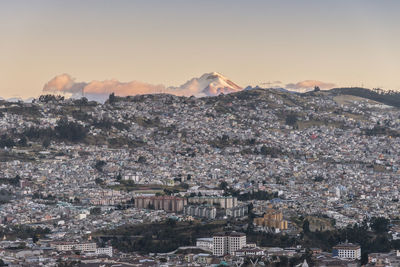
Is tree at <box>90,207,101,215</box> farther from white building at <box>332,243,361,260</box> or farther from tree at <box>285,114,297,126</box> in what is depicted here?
tree at <box>285,114,297,126</box>

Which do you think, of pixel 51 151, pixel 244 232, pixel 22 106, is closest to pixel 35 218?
pixel 244 232

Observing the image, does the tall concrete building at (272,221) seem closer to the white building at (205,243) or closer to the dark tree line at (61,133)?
the white building at (205,243)

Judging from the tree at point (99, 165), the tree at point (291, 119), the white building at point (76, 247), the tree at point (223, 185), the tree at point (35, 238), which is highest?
the tree at point (291, 119)

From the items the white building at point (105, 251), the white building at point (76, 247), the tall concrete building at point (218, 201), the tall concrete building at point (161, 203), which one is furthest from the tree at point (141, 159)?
the white building at point (105, 251)

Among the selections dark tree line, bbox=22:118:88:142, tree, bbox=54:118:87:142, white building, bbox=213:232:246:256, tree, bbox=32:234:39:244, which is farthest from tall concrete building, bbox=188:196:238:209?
tree, bbox=54:118:87:142

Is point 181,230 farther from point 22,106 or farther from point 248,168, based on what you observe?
point 22,106

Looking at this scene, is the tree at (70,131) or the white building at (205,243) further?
the tree at (70,131)
